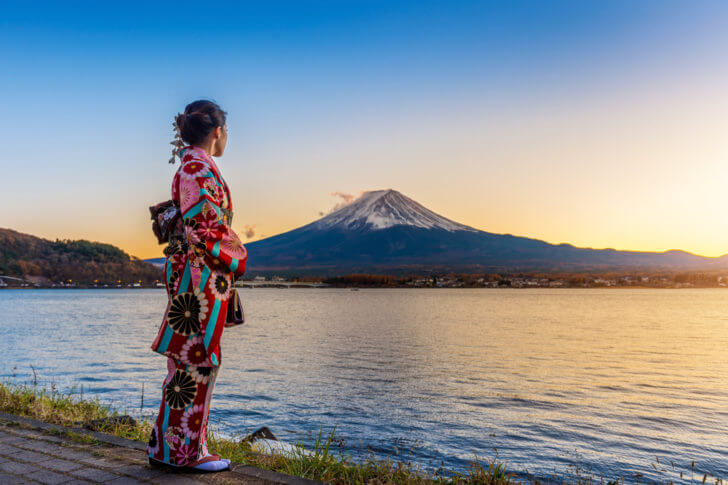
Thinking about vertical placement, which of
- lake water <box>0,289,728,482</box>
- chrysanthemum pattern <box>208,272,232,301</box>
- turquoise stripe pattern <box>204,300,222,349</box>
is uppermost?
chrysanthemum pattern <box>208,272,232,301</box>

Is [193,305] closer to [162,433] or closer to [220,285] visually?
[220,285]

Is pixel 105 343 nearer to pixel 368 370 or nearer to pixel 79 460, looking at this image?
pixel 368 370

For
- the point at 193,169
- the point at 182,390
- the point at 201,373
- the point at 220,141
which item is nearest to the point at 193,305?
the point at 201,373

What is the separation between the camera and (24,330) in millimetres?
34000

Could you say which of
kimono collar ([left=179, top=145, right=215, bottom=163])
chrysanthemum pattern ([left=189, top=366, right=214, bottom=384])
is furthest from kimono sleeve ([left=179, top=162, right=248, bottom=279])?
chrysanthemum pattern ([left=189, top=366, right=214, bottom=384])

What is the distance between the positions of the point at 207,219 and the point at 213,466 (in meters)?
1.55

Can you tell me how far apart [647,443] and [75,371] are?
16.3 meters

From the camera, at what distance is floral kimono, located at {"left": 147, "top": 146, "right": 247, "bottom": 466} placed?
322cm

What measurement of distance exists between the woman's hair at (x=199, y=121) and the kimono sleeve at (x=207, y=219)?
30cm

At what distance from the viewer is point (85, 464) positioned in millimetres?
3455

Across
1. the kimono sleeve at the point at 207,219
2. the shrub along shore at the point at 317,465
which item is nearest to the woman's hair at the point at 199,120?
the kimono sleeve at the point at 207,219

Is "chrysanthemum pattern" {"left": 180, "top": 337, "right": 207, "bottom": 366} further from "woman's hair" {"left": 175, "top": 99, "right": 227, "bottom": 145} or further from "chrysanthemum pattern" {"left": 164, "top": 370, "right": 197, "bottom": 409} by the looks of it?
"woman's hair" {"left": 175, "top": 99, "right": 227, "bottom": 145}

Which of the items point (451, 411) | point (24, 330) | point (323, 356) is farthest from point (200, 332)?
point (24, 330)

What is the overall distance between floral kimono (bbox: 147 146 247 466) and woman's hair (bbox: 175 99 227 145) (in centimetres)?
20
